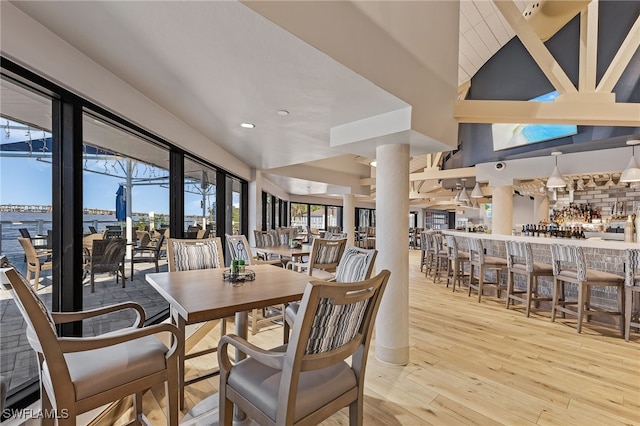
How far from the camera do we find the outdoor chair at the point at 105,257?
7.29ft

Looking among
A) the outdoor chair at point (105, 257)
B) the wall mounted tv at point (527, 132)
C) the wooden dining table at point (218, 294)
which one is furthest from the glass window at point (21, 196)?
the wall mounted tv at point (527, 132)

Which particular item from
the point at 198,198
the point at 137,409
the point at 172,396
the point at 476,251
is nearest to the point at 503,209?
the point at 476,251

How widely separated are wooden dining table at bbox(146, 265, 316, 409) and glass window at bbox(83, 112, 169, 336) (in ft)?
2.46

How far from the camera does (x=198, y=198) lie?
4234 mm

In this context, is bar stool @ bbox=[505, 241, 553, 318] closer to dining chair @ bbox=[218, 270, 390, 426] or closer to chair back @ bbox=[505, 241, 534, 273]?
chair back @ bbox=[505, 241, 534, 273]

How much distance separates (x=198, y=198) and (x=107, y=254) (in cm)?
190

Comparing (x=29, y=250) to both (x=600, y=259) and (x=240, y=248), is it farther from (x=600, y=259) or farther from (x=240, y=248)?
(x=600, y=259)

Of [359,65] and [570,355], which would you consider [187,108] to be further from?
[570,355]

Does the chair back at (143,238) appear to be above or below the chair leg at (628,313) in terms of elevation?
above

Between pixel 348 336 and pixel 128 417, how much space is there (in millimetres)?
1655

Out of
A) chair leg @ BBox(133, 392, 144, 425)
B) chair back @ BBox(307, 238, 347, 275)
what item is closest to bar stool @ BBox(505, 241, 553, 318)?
chair back @ BBox(307, 238, 347, 275)

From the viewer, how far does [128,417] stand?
1820 millimetres

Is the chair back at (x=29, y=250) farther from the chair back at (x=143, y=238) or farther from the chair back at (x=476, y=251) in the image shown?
the chair back at (x=476, y=251)

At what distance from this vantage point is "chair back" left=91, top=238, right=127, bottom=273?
227 centimetres
